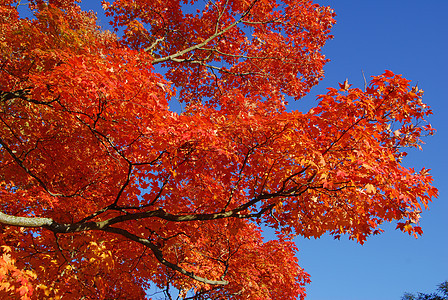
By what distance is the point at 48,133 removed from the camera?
27.7ft

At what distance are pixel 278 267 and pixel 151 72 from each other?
999 centimetres

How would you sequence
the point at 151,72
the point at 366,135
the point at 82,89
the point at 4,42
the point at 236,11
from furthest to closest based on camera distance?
the point at 236,11 < the point at 4,42 < the point at 151,72 < the point at 82,89 < the point at 366,135

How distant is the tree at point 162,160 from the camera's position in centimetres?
518

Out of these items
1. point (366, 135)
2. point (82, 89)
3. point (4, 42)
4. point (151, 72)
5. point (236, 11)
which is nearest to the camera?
point (366, 135)

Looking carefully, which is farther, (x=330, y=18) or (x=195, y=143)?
(x=330, y=18)

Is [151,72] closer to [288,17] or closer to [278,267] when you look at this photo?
[288,17]

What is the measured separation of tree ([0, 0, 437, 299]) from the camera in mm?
5184

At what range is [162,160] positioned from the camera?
20.0 ft

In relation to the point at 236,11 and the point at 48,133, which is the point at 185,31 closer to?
the point at 236,11

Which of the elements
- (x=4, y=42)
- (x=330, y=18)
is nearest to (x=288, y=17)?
(x=330, y=18)

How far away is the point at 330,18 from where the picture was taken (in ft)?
42.7

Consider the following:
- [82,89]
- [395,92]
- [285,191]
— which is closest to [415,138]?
[395,92]

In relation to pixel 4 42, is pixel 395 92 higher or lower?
lower

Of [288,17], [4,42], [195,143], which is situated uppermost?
[288,17]
